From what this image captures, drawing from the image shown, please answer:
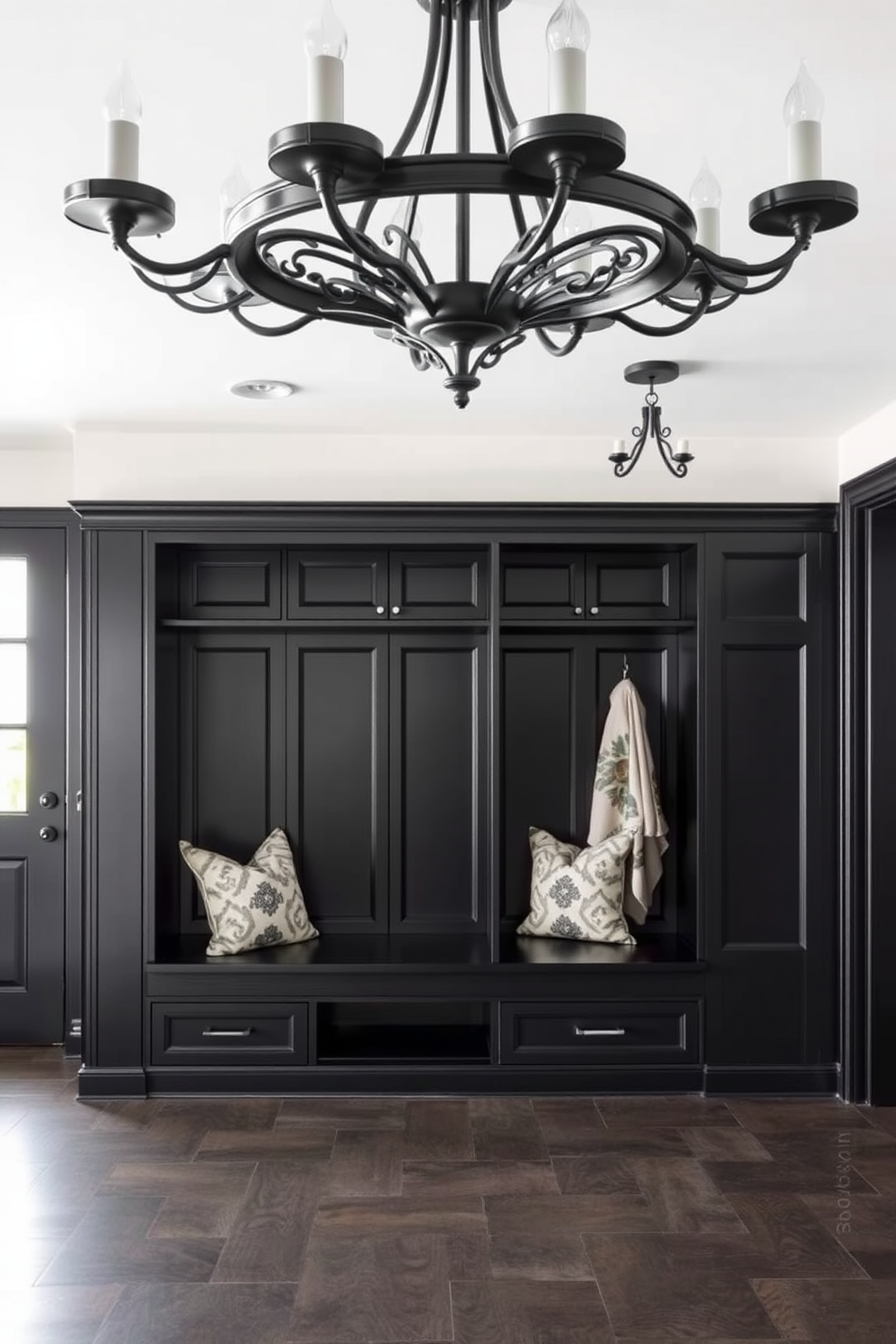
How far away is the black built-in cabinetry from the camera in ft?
14.5

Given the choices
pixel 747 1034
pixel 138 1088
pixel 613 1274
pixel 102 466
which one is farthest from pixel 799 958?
pixel 102 466

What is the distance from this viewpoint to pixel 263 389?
3.89 meters

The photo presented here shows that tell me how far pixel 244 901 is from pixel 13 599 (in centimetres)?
176

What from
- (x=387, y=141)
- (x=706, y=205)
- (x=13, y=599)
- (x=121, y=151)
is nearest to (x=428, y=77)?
(x=121, y=151)

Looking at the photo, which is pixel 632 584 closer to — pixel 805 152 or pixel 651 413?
pixel 651 413

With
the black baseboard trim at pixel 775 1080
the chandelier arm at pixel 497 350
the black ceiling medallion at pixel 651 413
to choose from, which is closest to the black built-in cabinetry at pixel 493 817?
the black baseboard trim at pixel 775 1080

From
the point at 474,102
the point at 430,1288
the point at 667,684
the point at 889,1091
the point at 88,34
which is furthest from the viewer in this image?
the point at 667,684

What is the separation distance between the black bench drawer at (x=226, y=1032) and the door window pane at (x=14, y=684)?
152 cm

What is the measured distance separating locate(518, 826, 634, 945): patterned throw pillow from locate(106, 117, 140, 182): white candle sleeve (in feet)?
11.9

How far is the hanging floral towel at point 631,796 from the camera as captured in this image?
4594 millimetres

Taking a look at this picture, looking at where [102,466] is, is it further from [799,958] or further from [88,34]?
[799,958]

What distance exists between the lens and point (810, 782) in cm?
449

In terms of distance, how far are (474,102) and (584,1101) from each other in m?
3.59

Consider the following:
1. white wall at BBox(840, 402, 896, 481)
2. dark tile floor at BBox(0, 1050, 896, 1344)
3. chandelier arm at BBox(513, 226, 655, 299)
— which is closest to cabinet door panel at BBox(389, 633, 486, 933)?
dark tile floor at BBox(0, 1050, 896, 1344)
